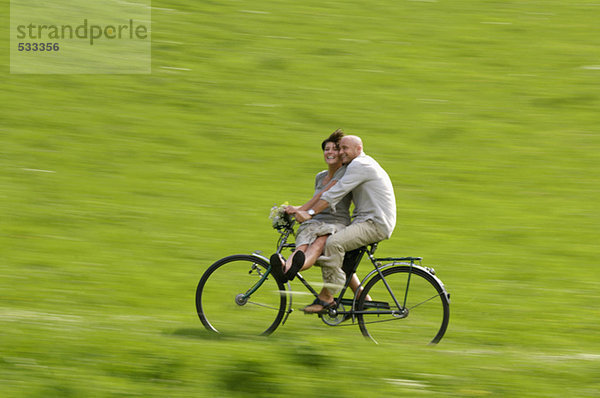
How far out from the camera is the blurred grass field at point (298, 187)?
507 cm

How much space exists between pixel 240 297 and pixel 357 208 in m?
1.29

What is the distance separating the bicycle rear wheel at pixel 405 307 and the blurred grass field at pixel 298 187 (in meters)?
0.20

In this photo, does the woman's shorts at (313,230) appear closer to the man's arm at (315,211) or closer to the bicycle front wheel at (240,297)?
the man's arm at (315,211)

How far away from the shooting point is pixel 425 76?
16.5m

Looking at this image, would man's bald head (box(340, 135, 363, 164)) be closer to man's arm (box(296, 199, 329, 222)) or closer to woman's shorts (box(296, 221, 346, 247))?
man's arm (box(296, 199, 329, 222))

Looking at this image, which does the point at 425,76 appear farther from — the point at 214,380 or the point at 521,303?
the point at 214,380

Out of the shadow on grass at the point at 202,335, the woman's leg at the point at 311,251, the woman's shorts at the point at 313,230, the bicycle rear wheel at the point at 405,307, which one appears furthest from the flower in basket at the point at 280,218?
the shadow on grass at the point at 202,335

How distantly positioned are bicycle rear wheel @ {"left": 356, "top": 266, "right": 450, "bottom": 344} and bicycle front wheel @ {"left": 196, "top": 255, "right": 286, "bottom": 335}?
75 centimetres

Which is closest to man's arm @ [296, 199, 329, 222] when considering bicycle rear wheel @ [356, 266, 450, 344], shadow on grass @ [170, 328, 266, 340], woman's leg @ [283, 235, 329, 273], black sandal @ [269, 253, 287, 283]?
woman's leg @ [283, 235, 329, 273]

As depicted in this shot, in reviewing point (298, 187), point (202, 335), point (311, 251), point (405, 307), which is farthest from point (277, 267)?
point (298, 187)

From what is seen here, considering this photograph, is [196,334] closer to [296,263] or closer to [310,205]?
[296,263]

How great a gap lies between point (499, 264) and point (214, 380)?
5.92 metres

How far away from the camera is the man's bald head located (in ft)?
21.9

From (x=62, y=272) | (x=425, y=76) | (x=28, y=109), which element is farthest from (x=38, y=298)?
(x=425, y=76)
